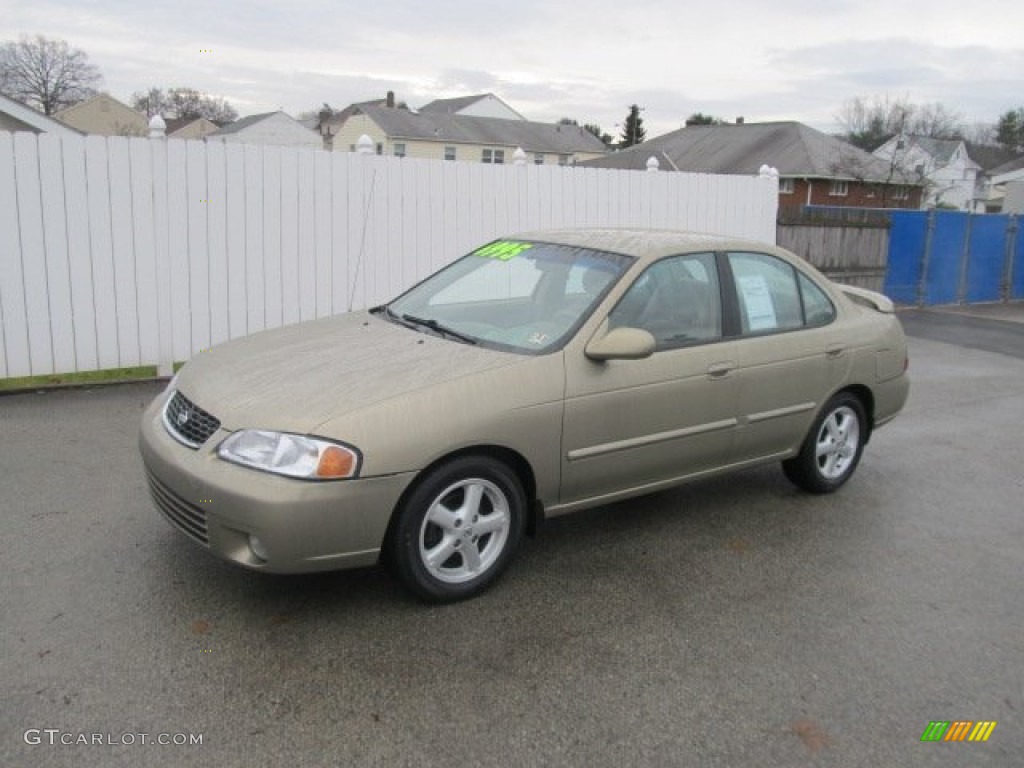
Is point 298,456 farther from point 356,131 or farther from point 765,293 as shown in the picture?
point 356,131

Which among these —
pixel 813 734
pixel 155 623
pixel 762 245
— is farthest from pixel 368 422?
pixel 762 245

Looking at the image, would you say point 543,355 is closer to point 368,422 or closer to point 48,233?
point 368,422

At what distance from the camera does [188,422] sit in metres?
3.73

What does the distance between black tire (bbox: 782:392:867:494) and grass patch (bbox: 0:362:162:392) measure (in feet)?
17.8

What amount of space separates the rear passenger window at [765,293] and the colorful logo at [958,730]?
90.1 inches

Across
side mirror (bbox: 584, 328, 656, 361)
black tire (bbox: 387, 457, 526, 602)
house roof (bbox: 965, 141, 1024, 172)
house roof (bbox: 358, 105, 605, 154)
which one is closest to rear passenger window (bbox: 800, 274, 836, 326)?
side mirror (bbox: 584, 328, 656, 361)

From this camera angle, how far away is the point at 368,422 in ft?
11.2

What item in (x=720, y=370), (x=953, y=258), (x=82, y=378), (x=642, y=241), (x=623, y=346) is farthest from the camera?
(x=953, y=258)

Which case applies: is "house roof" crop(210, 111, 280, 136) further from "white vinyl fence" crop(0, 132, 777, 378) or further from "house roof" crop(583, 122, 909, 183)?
"white vinyl fence" crop(0, 132, 777, 378)

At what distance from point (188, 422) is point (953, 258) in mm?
16226

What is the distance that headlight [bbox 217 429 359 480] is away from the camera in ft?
10.9

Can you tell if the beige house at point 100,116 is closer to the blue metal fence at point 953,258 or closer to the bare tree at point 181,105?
the bare tree at point 181,105

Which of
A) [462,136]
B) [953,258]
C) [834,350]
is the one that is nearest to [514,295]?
[834,350]

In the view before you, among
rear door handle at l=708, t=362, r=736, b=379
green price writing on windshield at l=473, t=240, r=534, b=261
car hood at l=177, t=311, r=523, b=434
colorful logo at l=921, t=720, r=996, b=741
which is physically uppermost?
green price writing on windshield at l=473, t=240, r=534, b=261
